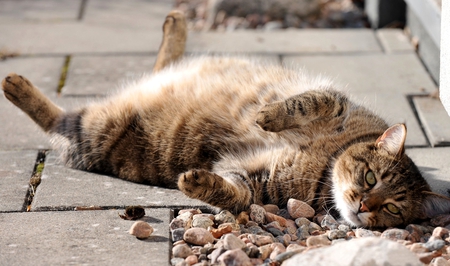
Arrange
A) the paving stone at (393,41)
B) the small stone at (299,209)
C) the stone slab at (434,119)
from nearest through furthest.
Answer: the small stone at (299,209) → the stone slab at (434,119) → the paving stone at (393,41)

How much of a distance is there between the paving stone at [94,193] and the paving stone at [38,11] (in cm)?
293

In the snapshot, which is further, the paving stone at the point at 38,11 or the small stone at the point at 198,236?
the paving stone at the point at 38,11

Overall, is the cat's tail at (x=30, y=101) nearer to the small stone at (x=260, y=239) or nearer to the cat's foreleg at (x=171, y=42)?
the cat's foreleg at (x=171, y=42)

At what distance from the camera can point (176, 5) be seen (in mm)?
7016

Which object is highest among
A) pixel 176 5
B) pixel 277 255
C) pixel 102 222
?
pixel 277 255

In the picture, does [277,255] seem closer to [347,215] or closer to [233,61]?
[347,215]

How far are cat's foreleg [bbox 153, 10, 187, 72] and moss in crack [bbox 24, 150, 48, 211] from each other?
1.03 m

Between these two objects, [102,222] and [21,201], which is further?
[21,201]

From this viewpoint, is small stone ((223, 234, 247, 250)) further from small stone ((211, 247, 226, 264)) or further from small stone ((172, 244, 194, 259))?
small stone ((172, 244, 194, 259))

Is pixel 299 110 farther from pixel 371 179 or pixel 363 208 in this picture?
pixel 363 208

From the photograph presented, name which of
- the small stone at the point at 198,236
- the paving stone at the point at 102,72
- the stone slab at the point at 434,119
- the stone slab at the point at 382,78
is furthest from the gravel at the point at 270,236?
the paving stone at the point at 102,72

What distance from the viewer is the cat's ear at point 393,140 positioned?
121 inches

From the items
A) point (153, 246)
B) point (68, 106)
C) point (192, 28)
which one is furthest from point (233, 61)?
point (192, 28)

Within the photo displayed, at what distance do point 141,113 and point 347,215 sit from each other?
130 centimetres
